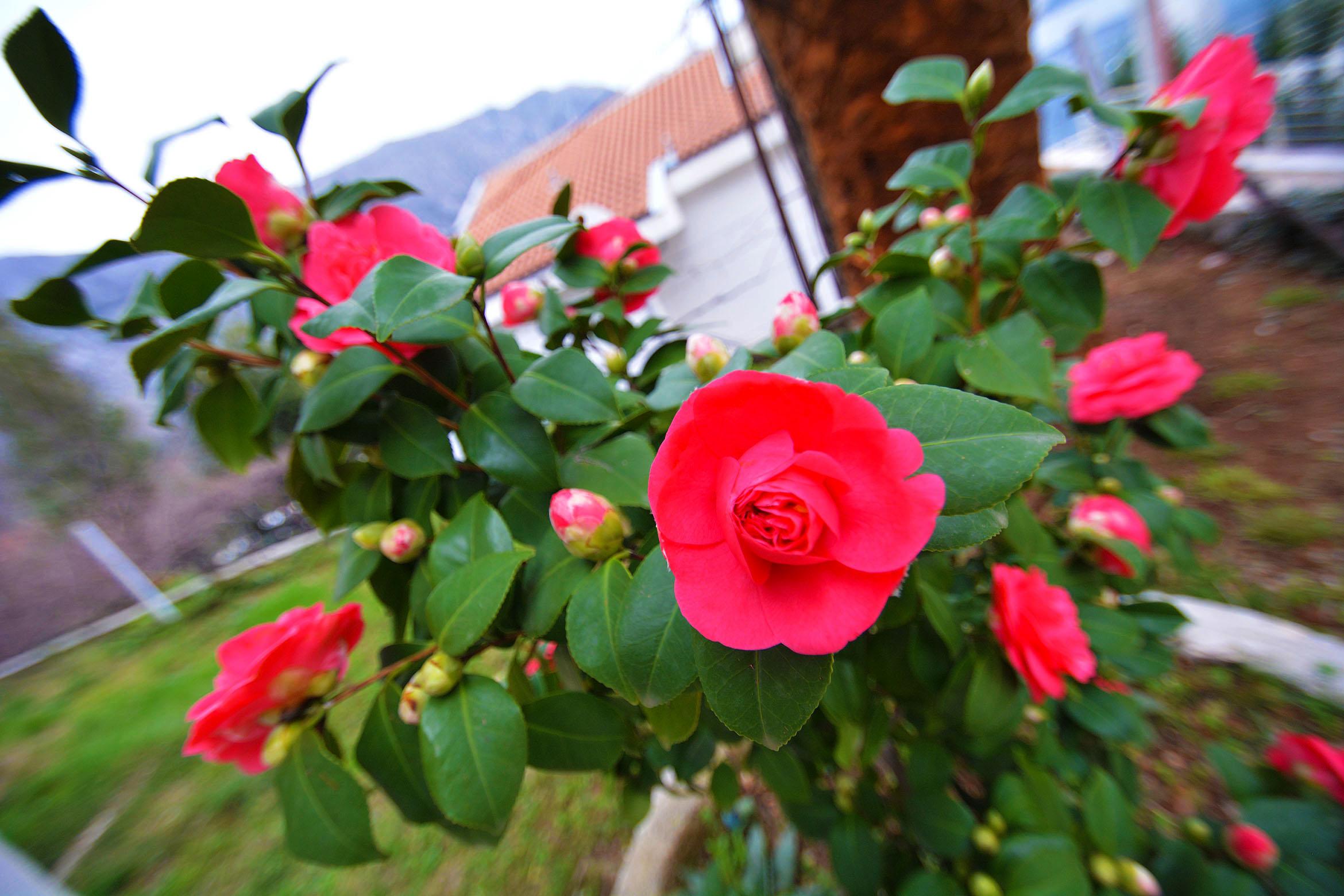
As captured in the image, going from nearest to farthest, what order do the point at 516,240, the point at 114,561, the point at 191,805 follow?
the point at 516,240 → the point at 191,805 → the point at 114,561

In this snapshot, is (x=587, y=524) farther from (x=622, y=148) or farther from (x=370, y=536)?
(x=622, y=148)

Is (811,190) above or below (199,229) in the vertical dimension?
below

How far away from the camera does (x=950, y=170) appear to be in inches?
22.5

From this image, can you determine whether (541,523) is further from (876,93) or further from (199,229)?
(876,93)

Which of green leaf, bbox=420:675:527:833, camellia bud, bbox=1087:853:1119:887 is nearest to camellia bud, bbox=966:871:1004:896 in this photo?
camellia bud, bbox=1087:853:1119:887

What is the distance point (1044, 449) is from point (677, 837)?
55.4 inches

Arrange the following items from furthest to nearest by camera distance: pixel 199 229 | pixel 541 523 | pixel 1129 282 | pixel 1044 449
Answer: pixel 1129 282, pixel 541 523, pixel 199 229, pixel 1044 449

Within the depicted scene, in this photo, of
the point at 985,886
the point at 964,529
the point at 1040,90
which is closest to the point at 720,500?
the point at 964,529

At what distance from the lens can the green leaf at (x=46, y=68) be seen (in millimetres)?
350

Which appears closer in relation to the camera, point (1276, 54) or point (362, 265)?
point (362, 265)

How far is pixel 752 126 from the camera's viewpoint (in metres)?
1.22

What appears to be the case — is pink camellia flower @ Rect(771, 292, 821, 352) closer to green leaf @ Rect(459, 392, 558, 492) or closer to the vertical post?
green leaf @ Rect(459, 392, 558, 492)

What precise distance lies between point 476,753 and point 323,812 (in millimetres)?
168

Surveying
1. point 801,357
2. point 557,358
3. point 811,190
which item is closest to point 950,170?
point 801,357
